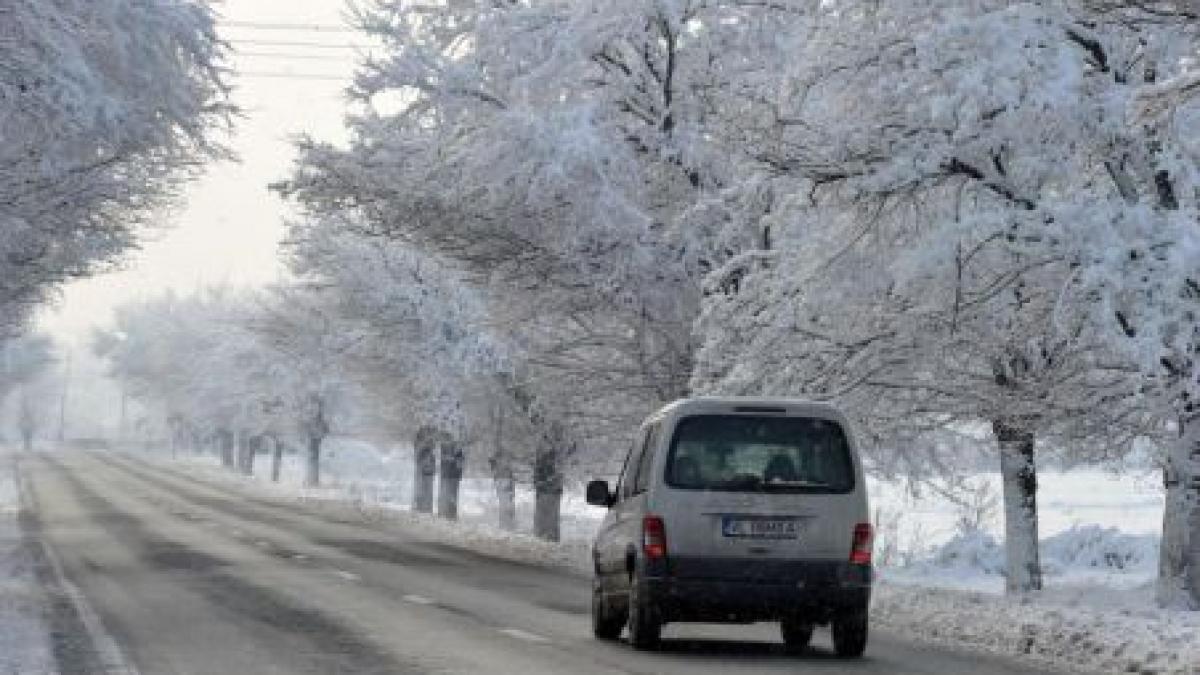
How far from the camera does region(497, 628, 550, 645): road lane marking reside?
15477mm

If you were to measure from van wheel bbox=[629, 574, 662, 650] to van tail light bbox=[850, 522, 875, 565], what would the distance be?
4.84 ft

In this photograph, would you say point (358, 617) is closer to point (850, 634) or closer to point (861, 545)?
point (850, 634)

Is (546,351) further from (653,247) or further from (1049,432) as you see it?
(1049,432)

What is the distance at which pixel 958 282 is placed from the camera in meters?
19.1

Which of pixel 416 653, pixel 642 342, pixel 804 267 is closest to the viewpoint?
pixel 416 653

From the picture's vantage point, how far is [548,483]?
41.0 meters

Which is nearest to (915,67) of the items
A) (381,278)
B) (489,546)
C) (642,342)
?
(642,342)

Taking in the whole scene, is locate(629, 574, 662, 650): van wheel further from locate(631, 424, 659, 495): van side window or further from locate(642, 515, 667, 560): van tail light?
locate(631, 424, 659, 495): van side window

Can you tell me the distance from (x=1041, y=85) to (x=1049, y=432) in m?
5.25

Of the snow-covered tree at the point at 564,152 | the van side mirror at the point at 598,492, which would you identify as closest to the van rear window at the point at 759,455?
the van side mirror at the point at 598,492

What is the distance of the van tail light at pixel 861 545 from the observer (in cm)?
1441

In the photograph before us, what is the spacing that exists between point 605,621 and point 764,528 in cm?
213

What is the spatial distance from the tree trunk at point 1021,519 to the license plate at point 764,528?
29.4ft

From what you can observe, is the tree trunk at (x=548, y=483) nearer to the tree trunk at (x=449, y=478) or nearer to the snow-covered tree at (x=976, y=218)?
the tree trunk at (x=449, y=478)
